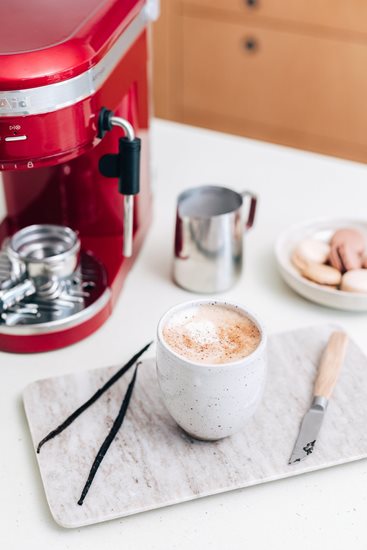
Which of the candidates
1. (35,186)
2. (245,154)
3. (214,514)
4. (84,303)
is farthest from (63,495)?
(245,154)

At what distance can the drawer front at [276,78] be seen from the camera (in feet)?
7.96

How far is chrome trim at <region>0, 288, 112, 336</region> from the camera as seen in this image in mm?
868

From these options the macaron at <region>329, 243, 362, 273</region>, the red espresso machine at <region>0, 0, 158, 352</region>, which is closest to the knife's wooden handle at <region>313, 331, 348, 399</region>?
the macaron at <region>329, 243, 362, 273</region>

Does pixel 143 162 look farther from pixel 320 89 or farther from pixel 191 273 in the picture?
pixel 320 89

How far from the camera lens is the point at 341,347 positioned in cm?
88

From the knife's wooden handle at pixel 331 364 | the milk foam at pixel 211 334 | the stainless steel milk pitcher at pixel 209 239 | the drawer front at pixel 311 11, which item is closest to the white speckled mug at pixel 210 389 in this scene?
the milk foam at pixel 211 334

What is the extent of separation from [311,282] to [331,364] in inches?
5.6

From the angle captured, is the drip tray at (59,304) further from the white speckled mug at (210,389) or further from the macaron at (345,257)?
the macaron at (345,257)

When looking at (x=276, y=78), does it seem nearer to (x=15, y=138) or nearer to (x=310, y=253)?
(x=310, y=253)

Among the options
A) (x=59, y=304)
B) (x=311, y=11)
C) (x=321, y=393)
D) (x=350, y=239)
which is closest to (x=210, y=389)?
(x=321, y=393)

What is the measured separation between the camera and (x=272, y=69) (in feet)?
8.29

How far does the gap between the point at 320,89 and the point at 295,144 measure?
217 mm

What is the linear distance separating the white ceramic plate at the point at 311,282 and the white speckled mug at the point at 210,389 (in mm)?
218

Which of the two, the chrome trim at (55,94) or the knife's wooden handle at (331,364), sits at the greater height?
the chrome trim at (55,94)
